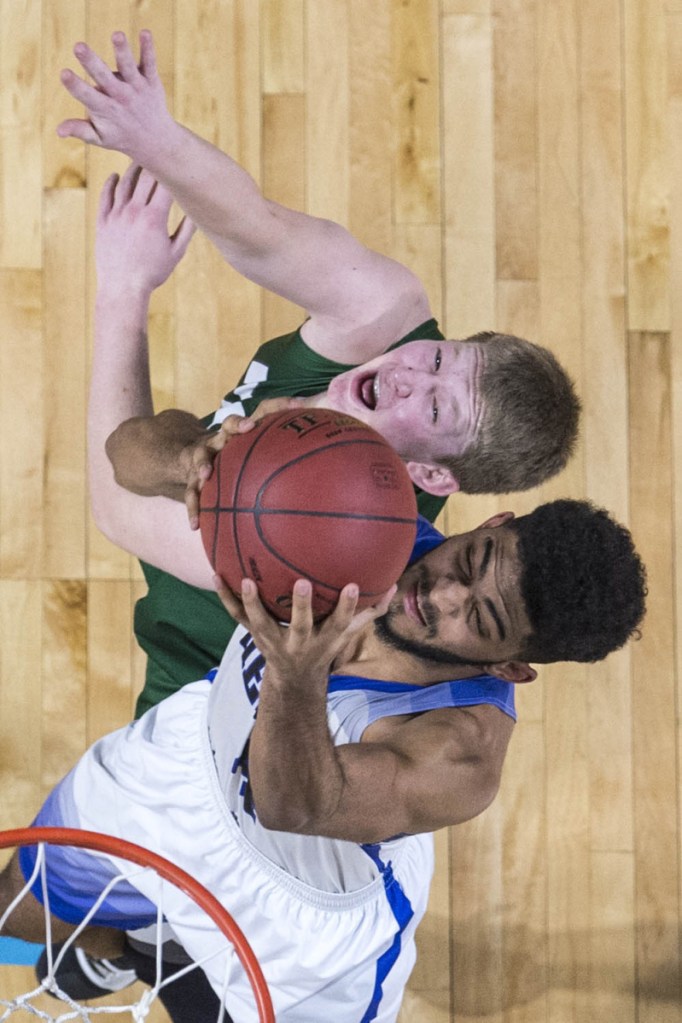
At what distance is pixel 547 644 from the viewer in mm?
1646

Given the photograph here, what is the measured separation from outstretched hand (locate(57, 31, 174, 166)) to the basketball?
1.92 ft

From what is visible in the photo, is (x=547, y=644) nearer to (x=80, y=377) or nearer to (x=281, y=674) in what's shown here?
(x=281, y=674)

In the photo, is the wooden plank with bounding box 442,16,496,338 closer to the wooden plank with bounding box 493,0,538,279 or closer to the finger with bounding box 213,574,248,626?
the wooden plank with bounding box 493,0,538,279

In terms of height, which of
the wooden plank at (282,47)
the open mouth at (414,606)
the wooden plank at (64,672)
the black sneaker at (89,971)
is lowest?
the black sneaker at (89,971)

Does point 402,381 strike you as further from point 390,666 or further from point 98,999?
point 98,999

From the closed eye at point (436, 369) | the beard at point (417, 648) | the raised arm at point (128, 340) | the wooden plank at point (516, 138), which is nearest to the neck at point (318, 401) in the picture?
the closed eye at point (436, 369)

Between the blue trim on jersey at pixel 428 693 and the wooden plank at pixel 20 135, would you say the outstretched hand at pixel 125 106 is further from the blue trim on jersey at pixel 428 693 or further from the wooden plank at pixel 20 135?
the wooden plank at pixel 20 135

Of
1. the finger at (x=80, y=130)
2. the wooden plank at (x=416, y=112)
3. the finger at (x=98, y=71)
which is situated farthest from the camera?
the wooden plank at (x=416, y=112)

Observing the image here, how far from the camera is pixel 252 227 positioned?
1.81 meters

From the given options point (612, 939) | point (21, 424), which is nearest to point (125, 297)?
point (21, 424)

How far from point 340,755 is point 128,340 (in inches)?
34.8

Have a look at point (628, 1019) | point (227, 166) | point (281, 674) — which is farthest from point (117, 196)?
point (628, 1019)

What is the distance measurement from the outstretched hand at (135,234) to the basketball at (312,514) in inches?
28.0

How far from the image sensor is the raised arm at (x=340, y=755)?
1.24 m
